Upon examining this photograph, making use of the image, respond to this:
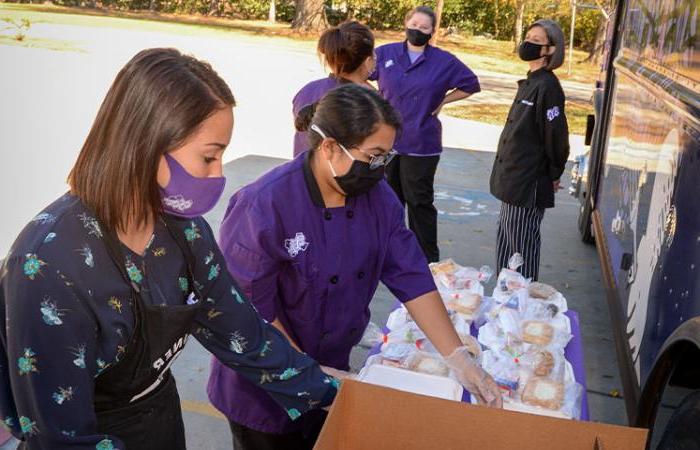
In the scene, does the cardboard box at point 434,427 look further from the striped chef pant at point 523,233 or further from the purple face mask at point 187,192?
the striped chef pant at point 523,233

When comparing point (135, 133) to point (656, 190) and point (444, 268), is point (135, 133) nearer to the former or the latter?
point (444, 268)

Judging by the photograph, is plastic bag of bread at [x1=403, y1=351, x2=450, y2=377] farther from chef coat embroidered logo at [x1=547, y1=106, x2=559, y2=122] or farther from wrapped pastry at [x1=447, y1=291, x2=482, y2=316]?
chef coat embroidered logo at [x1=547, y1=106, x2=559, y2=122]

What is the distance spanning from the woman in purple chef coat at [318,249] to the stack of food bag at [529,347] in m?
0.14

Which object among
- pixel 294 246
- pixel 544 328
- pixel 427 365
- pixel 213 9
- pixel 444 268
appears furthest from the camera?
pixel 213 9

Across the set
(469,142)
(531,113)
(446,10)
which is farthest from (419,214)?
(446,10)

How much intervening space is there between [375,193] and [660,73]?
1.78 meters

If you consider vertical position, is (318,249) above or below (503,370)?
above

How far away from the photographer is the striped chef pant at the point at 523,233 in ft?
16.5

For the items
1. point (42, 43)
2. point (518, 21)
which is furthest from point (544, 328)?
point (518, 21)

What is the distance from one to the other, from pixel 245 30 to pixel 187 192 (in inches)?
1055

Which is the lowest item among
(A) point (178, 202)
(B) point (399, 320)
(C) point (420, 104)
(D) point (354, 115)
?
(B) point (399, 320)

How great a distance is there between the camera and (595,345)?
5062 mm

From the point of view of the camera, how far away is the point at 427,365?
8.29ft

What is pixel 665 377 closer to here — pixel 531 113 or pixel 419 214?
pixel 531 113
